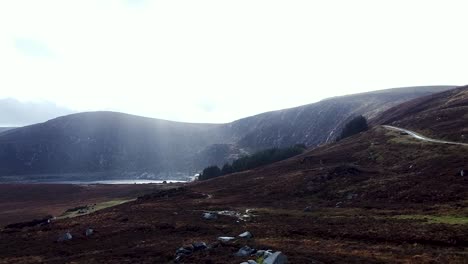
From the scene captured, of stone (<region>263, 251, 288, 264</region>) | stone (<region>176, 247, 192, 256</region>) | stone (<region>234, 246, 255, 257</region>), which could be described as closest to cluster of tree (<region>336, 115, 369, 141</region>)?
stone (<region>234, 246, 255, 257</region>)

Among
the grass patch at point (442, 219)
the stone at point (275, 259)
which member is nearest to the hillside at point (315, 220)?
the grass patch at point (442, 219)

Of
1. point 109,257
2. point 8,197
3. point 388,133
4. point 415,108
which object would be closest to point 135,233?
point 109,257

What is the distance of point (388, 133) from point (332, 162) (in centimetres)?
2148

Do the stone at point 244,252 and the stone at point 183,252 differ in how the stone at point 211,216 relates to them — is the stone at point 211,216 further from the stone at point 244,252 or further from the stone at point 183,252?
the stone at point 244,252

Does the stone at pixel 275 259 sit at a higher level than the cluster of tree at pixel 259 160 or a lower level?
higher

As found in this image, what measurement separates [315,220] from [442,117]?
2916 inches

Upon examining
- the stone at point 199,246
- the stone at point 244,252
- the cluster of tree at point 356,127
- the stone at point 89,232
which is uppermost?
the cluster of tree at point 356,127

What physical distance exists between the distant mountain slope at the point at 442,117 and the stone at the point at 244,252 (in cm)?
6511

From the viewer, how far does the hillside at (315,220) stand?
33.3 metres

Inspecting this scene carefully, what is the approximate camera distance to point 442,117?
10406 centimetres

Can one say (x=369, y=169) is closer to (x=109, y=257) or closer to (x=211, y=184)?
(x=211, y=184)

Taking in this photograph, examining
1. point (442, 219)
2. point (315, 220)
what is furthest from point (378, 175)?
point (442, 219)

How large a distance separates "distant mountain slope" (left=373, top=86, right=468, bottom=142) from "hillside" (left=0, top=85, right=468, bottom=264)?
820 cm

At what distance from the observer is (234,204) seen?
68.3 metres
